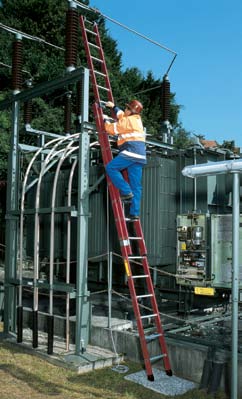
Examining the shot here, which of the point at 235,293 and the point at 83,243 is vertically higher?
the point at 83,243

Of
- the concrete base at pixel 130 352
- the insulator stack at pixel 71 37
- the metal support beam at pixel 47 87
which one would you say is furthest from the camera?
the insulator stack at pixel 71 37

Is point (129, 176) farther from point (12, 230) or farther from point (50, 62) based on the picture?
point (50, 62)

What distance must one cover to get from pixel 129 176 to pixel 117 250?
2189mm

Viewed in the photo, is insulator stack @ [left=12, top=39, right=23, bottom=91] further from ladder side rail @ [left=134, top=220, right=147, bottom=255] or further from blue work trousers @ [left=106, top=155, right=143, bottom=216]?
ladder side rail @ [left=134, top=220, right=147, bottom=255]

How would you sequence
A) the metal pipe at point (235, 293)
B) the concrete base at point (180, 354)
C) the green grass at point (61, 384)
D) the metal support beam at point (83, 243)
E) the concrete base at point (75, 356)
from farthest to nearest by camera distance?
the metal support beam at point (83, 243) < the concrete base at point (75, 356) < the concrete base at point (180, 354) < the green grass at point (61, 384) < the metal pipe at point (235, 293)

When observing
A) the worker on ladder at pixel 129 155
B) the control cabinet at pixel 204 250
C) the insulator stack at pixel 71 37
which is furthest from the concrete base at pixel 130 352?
the insulator stack at pixel 71 37

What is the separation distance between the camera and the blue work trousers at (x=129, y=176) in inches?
291

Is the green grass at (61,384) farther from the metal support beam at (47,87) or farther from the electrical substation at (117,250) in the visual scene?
the metal support beam at (47,87)

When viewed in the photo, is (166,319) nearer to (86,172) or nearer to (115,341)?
(115,341)

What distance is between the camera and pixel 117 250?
30.6 feet

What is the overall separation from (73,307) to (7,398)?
4.77 meters

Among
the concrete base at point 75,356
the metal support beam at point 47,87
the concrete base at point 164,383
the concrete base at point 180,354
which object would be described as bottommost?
the concrete base at point 164,383

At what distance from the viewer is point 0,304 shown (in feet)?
35.3

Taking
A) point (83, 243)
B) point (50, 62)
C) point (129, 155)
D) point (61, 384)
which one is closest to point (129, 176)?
point (129, 155)
